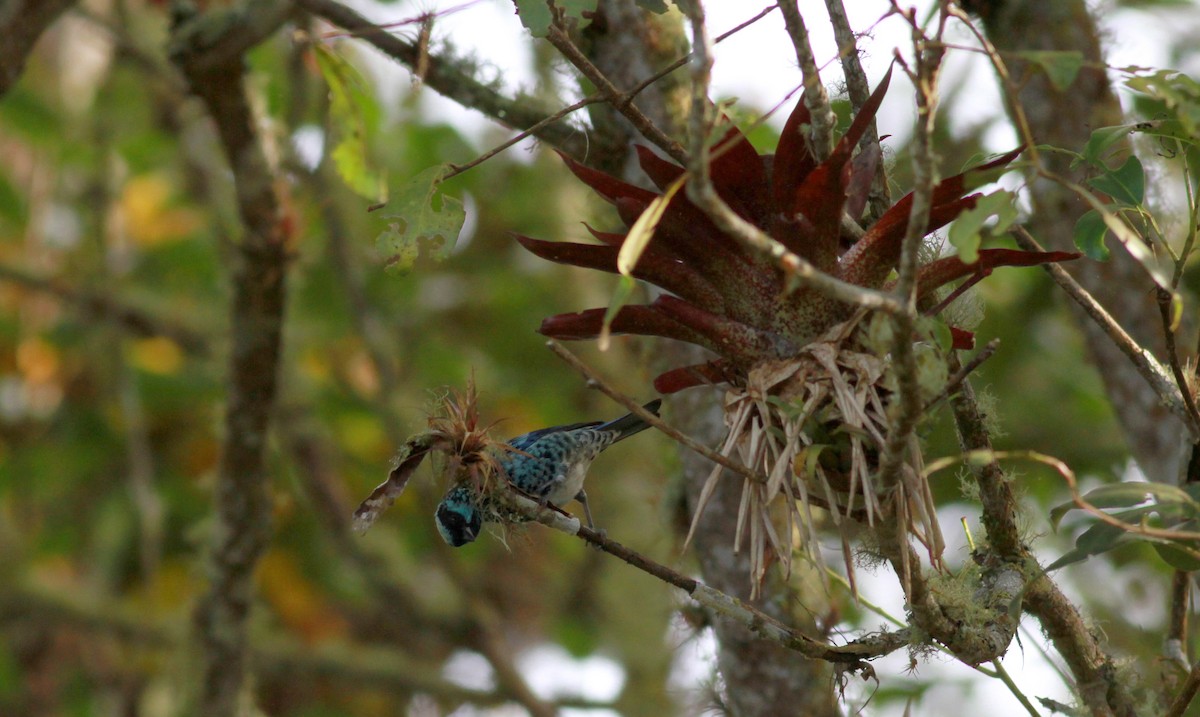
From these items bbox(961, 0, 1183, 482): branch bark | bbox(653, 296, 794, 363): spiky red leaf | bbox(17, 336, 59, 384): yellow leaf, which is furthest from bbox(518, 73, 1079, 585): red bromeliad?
bbox(17, 336, 59, 384): yellow leaf

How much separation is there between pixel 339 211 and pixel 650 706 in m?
2.06

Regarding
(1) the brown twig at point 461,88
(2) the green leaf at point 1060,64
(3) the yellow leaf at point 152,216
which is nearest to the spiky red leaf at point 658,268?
(2) the green leaf at point 1060,64

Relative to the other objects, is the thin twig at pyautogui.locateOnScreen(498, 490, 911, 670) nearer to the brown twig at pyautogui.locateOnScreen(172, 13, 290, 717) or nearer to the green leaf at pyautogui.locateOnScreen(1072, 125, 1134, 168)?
the green leaf at pyautogui.locateOnScreen(1072, 125, 1134, 168)

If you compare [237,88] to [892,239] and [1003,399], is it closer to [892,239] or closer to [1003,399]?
[892,239]

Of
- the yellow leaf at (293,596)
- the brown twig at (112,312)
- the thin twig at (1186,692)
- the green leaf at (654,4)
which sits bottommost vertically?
the thin twig at (1186,692)

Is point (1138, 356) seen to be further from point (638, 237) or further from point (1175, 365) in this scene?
point (638, 237)

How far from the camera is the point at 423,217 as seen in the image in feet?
5.37

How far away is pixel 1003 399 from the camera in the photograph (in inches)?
157

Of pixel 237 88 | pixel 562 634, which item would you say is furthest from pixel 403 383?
pixel 237 88

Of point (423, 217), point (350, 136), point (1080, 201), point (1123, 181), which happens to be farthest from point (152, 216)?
point (1123, 181)

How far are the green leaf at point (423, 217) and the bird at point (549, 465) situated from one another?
1.06ft

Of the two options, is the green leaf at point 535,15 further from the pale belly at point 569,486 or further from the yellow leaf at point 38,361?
the yellow leaf at point 38,361

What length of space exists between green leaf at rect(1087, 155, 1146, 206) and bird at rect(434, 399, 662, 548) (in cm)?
76

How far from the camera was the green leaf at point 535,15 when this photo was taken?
1451 millimetres
